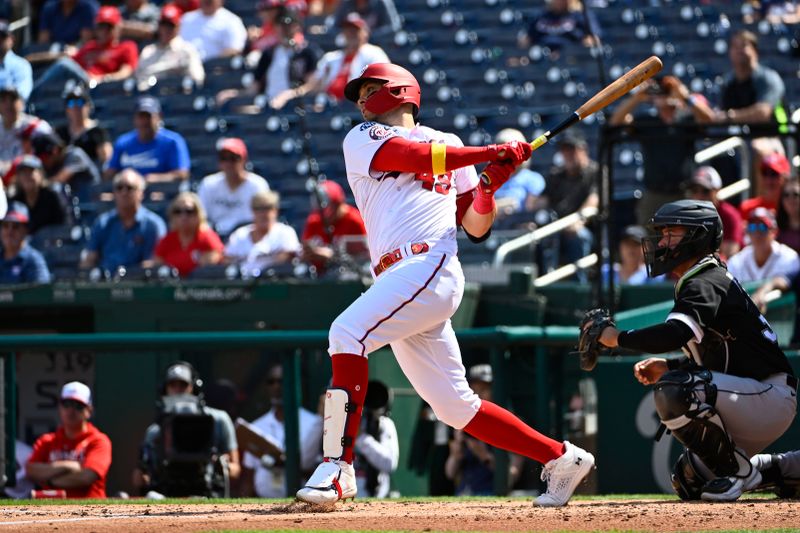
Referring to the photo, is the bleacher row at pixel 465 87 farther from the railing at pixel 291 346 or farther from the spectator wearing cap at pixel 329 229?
the railing at pixel 291 346

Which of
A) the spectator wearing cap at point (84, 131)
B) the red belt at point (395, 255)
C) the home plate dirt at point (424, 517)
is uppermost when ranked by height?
the spectator wearing cap at point (84, 131)

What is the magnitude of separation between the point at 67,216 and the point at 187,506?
6.44 meters

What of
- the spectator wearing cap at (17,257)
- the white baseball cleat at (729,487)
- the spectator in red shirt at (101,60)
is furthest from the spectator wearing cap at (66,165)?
the white baseball cleat at (729,487)

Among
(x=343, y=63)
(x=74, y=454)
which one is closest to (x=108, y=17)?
(x=343, y=63)

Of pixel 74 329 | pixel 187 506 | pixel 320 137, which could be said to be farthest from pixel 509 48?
pixel 187 506

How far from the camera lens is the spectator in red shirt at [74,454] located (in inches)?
310

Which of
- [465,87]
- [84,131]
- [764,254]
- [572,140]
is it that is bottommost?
[764,254]

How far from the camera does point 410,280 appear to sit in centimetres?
518

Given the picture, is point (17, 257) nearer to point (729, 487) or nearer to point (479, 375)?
point (479, 375)

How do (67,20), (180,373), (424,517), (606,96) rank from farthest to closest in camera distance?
(67,20) → (180,373) → (606,96) → (424,517)

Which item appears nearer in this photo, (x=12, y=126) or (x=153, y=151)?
(x=153, y=151)

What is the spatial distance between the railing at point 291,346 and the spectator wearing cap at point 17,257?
2630 mm

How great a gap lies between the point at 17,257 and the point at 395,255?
5.91 meters

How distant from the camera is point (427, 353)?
17.6 ft
